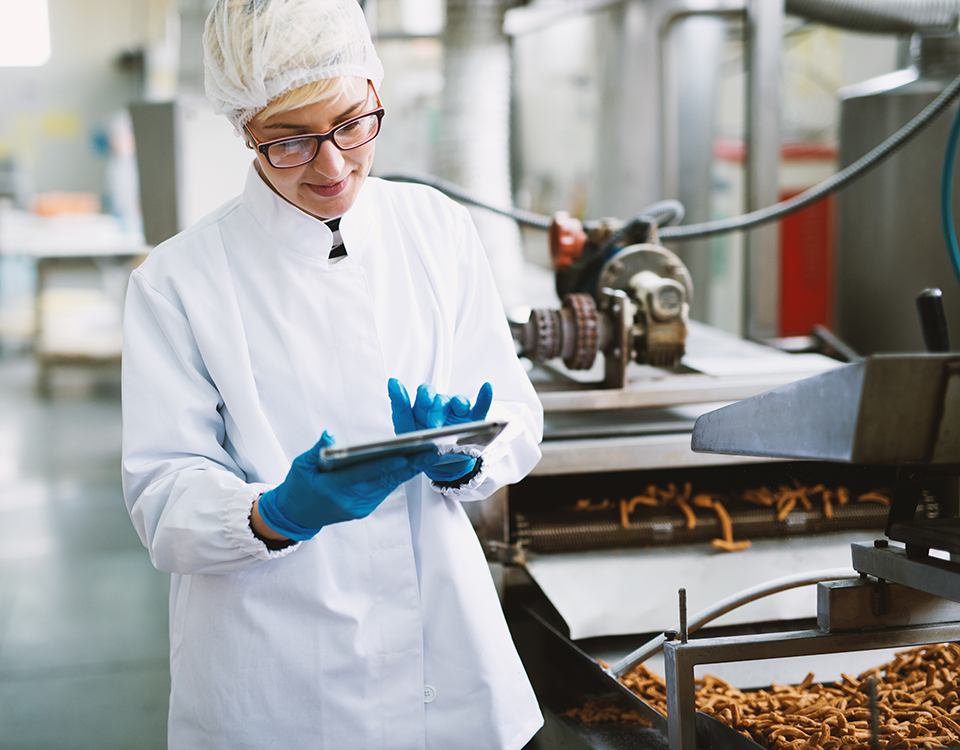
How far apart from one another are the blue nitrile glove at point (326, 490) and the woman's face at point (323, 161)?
1.09ft

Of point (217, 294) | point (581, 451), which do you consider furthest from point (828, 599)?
point (217, 294)

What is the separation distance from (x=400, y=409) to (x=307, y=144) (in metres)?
0.33

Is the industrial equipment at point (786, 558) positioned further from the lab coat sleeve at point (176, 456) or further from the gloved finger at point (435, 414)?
the lab coat sleeve at point (176, 456)

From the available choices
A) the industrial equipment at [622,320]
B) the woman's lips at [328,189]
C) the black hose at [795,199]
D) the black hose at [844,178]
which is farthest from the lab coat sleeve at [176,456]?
the black hose at [844,178]

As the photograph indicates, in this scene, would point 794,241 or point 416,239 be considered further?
point 794,241

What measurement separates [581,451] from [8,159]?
31.9 feet

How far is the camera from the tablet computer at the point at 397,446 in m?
0.80

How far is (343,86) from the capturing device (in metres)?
1.00

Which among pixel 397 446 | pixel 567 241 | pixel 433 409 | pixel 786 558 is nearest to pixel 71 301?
pixel 567 241

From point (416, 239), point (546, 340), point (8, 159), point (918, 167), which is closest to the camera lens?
point (416, 239)

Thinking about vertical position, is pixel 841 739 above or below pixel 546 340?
below

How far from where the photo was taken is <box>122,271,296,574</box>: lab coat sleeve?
933 millimetres

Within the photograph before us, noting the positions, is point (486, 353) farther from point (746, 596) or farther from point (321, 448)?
point (746, 596)

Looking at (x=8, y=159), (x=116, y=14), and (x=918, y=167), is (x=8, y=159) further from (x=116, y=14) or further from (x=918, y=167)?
(x=918, y=167)
